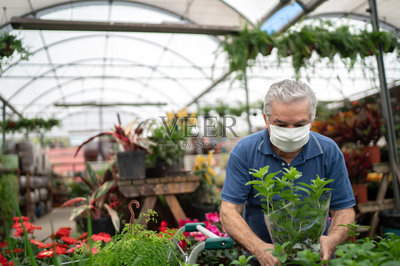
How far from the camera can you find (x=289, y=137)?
1.22 m

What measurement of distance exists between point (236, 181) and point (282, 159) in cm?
21

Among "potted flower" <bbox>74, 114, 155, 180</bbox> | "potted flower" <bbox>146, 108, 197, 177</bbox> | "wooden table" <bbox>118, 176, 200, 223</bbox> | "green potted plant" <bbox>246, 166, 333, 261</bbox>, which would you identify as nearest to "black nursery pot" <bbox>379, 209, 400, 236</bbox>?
"wooden table" <bbox>118, 176, 200, 223</bbox>

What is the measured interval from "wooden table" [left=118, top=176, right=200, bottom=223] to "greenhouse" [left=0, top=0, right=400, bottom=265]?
12mm

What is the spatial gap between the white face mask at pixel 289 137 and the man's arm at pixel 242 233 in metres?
0.29

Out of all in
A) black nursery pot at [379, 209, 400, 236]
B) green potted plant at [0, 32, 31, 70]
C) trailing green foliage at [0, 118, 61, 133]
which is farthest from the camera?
trailing green foliage at [0, 118, 61, 133]

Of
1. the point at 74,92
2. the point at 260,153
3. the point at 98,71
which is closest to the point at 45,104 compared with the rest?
the point at 74,92

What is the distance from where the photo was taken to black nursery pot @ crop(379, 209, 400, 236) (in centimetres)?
288

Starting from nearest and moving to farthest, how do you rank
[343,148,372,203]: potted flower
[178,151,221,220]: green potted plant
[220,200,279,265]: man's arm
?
[220,200,279,265]: man's arm
[343,148,372,203]: potted flower
[178,151,221,220]: green potted plant

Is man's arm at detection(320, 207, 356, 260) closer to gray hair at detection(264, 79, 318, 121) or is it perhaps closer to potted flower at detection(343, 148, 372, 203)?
gray hair at detection(264, 79, 318, 121)

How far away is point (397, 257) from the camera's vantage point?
2.20 feet

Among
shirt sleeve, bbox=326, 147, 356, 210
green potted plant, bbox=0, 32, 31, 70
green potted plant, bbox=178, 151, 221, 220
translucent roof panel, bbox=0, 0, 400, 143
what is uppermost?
translucent roof panel, bbox=0, 0, 400, 143

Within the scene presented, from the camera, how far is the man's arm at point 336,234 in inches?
31.8

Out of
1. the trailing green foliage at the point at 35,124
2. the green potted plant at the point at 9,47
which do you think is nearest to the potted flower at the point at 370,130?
the green potted plant at the point at 9,47

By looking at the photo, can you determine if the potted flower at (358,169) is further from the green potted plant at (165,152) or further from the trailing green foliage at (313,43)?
the green potted plant at (165,152)
